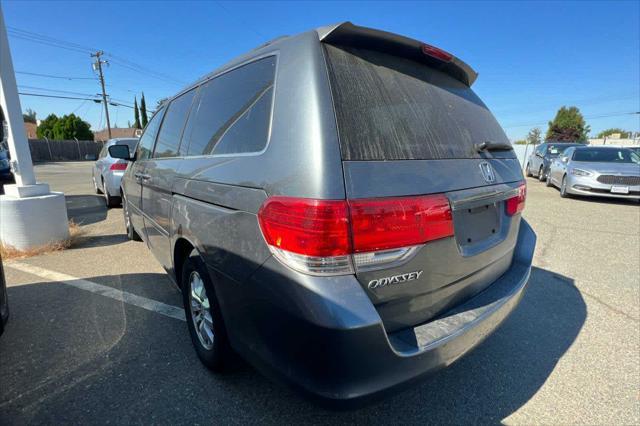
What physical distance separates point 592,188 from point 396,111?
31.5 ft

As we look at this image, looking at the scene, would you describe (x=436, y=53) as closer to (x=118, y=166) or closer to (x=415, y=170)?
(x=415, y=170)

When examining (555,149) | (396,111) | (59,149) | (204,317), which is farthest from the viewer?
(59,149)

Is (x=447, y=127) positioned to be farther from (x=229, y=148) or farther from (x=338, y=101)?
(x=229, y=148)

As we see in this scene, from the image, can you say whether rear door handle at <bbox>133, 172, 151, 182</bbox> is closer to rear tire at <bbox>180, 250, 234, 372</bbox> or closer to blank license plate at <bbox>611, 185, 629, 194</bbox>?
rear tire at <bbox>180, 250, 234, 372</bbox>

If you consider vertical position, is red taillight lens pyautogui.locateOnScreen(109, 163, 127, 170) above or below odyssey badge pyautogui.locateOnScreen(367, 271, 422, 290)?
above

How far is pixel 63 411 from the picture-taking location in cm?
193

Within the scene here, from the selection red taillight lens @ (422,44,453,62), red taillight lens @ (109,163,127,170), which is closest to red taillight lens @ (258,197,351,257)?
red taillight lens @ (422,44,453,62)

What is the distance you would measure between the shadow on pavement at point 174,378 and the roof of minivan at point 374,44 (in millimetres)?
1634

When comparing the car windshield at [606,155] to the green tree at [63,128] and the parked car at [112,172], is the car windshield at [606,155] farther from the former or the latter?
the green tree at [63,128]

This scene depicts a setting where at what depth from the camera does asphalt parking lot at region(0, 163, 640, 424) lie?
192 centimetres

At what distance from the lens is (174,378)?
2188mm

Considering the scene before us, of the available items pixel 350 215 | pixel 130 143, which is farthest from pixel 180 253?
pixel 130 143

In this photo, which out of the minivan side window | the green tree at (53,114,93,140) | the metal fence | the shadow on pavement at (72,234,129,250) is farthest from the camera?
the green tree at (53,114,93,140)

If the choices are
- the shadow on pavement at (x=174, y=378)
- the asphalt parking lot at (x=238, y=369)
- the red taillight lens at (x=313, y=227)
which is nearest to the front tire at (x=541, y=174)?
the asphalt parking lot at (x=238, y=369)
